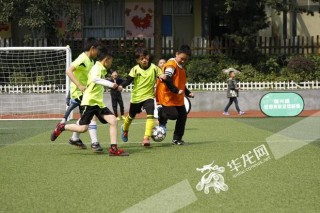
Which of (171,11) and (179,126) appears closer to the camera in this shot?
(179,126)

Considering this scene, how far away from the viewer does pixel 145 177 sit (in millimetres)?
8406

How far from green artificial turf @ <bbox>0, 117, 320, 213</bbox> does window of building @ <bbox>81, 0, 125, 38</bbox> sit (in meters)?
18.5

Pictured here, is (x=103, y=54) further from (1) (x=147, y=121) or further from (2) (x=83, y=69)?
(1) (x=147, y=121)

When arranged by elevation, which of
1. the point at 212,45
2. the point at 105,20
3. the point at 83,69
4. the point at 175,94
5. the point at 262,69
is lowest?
the point at 262,69

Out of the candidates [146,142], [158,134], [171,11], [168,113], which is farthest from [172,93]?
[171,11]

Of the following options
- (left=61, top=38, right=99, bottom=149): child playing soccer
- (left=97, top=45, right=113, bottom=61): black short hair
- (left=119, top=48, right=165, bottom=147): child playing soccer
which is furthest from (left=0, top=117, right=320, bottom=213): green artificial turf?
(left=97, top=45, right=113, bottom=61): black short hair

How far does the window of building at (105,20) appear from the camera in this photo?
104ft

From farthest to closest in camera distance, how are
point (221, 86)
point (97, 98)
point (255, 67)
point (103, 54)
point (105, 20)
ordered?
point (105, 20) → point (255, 67) → point (221, 86) → point (97, 98) → point (103, 54)

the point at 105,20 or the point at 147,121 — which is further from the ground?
the point at 105,20

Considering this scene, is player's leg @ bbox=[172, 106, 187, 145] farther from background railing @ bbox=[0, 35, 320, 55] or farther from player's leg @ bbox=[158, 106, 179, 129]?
background railing @ bbox=[0, 35, 320, 55]

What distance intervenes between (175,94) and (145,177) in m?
4.04

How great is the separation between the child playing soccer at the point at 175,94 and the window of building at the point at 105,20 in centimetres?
1972

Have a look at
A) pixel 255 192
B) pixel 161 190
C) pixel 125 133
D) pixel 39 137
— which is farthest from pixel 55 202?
pixel 39 137

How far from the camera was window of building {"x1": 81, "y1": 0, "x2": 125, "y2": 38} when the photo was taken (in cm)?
3184
